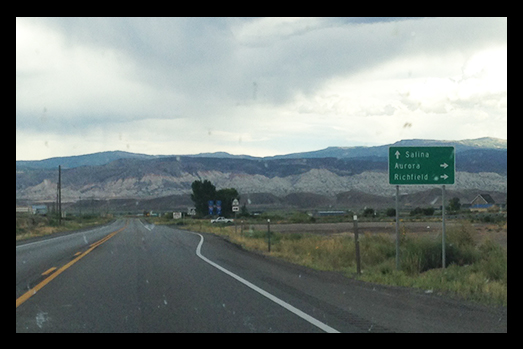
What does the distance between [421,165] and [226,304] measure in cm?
810

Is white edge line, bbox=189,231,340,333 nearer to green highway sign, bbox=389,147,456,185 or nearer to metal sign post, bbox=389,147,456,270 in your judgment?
metal sign post, bbox=389,147,456,270

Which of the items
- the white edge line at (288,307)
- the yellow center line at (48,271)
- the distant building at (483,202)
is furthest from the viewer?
the distant building at (483,202)

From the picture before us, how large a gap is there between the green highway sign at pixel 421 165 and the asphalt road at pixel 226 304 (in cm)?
343

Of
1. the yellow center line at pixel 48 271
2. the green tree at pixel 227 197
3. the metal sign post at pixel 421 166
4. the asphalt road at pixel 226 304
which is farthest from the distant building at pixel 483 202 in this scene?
the yellow center line at pixel 48 271

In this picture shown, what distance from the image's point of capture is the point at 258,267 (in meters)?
16.5

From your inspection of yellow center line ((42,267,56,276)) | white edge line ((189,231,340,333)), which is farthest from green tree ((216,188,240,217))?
white edge line ((189,231,340,333))

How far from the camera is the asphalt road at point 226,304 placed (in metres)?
8.00

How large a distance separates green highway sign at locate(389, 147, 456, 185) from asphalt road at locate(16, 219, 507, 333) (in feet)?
11.2

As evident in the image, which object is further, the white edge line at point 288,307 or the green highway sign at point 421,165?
the green highway sign at point 421,165

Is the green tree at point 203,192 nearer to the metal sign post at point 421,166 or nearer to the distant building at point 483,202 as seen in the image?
the distant building at point 483,202
